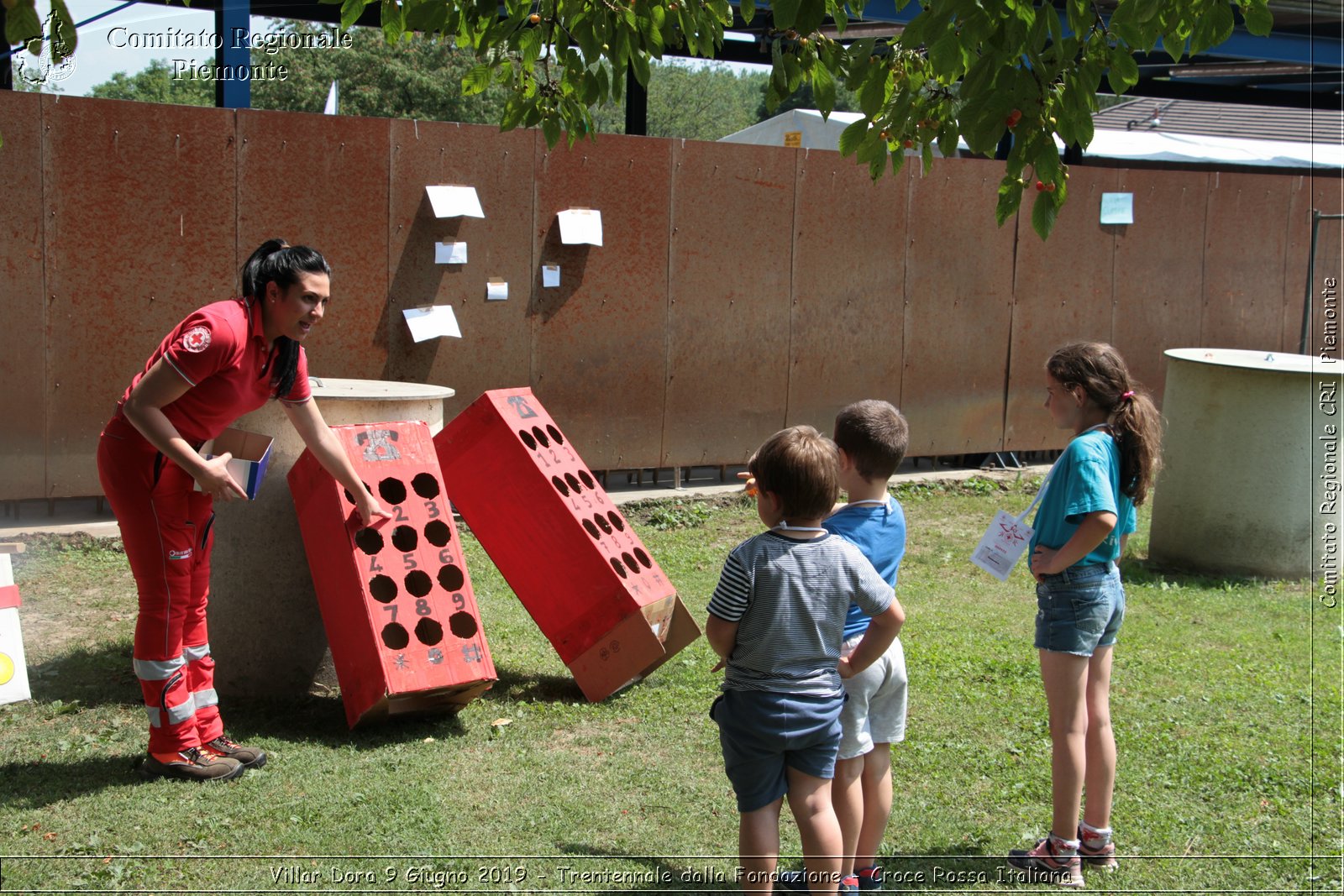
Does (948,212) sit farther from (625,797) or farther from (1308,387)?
(625,797)

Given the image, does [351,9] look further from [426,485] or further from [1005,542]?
[1005,542]

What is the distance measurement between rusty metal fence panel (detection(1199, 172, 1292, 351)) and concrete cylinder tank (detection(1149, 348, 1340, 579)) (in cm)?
375

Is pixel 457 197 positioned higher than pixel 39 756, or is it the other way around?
pixel 457 197

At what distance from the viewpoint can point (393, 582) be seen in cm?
438

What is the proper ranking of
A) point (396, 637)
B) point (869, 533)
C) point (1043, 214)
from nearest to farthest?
1. point (869, 533)
2. point (1043, 214)
3. point (396, 637)

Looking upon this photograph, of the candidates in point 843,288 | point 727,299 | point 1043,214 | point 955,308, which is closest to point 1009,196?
point 1043,214

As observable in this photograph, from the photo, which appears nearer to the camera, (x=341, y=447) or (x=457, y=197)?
(x=341, y=447)

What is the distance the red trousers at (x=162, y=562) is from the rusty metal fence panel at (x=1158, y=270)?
8.78 meters

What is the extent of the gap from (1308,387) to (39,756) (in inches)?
269

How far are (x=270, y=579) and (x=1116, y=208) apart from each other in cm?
831

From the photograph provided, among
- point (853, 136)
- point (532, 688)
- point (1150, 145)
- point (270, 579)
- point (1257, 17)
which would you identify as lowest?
point (532, 688)

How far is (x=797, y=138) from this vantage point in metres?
12.6

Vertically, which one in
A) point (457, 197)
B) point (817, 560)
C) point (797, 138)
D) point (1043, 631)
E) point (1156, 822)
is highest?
point (797, 138)

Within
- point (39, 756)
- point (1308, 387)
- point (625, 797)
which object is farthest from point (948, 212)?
point (39, 756)
